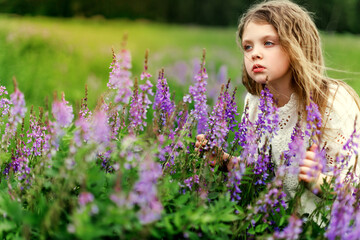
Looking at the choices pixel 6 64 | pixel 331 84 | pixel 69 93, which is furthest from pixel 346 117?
pixel 6 64

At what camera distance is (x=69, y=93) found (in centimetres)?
613

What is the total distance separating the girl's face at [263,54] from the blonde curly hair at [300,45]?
48mm

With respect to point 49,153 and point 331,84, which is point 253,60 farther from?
point 49,153

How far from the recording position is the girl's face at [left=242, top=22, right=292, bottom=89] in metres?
2.91

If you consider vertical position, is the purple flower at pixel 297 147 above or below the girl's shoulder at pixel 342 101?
below

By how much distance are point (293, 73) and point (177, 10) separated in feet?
121

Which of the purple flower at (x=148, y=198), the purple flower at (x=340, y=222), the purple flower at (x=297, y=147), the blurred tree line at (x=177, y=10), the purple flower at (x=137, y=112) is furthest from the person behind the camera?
the blurred tree line at (x=177, y=10)

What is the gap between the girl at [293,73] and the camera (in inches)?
116

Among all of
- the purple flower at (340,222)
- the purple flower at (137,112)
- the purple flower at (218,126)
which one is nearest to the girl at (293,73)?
the purple flower at (218,126)

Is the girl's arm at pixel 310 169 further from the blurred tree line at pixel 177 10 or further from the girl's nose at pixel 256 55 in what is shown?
the blurred tree line at pixel 177 10

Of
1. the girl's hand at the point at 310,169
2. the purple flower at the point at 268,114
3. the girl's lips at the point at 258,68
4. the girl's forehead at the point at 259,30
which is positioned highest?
the girl's forehead at the point at 259,30

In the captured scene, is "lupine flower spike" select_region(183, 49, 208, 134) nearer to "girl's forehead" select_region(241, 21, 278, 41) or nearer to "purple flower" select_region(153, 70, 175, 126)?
"purple flower" select_region(153, 70, 175, 126)

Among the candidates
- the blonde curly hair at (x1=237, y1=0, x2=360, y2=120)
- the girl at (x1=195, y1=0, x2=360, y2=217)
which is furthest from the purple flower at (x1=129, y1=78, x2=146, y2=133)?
the blonde curly hair at (x1=237, y1=0, x2=360, y2=120)

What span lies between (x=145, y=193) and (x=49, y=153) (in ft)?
2.71
